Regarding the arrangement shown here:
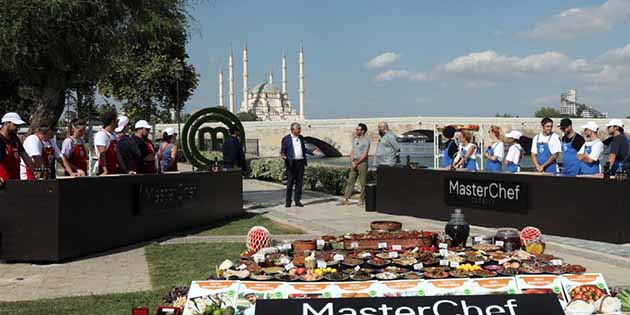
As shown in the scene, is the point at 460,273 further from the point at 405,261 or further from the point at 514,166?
the point at 514,166

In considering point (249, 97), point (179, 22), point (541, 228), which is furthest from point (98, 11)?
point (249, 97)

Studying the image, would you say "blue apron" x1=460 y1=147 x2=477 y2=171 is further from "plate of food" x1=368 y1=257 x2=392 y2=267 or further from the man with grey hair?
"plate of food" x1=368 y1=257 x2=392 y2=267

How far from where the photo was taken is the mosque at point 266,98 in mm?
173500

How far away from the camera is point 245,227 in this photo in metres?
12.4

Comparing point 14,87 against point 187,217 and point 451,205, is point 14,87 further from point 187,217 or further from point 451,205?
point 451,205

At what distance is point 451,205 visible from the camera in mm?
12883

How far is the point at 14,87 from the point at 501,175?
29.2 meters

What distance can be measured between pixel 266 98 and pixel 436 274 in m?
177

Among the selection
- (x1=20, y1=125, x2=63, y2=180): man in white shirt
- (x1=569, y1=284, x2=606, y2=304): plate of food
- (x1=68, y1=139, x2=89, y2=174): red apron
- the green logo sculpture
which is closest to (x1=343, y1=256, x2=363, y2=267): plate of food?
(x1=569, y1=284, x2=606, y2=304): plate of food

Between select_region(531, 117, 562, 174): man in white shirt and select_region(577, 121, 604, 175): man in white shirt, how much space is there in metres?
0.51

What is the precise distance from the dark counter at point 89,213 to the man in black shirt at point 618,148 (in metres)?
7.36

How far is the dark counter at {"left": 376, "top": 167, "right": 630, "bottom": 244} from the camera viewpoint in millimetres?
9898

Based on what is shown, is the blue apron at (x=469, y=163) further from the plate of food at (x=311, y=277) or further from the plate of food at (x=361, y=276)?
the plate of food at (x=311, y=277)

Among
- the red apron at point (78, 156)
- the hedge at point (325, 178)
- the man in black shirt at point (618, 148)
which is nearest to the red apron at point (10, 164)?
the red apron at point (78, 156)
